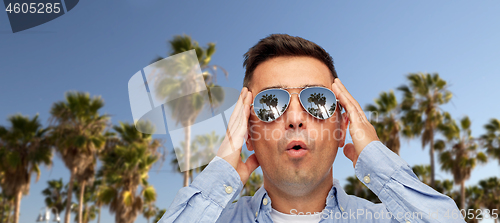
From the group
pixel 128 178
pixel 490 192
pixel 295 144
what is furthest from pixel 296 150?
pixel 490 192

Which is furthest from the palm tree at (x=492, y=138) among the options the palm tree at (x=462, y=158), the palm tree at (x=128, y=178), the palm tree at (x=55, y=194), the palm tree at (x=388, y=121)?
the palm tree at (x=55, y=194)

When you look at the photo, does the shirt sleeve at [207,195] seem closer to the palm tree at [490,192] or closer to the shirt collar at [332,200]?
the shirt collar at [332,200]

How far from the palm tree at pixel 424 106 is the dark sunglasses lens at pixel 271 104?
21.3 meters

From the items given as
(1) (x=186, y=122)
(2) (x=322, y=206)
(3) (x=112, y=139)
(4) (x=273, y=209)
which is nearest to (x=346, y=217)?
(2) (x=322, y=206)

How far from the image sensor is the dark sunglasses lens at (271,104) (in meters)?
2.02

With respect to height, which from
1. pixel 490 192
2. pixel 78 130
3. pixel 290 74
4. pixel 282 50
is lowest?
pixel 490 192

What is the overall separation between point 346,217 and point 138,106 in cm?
157

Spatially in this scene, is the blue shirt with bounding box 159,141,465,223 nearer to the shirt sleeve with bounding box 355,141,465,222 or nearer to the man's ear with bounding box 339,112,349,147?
the shirt sleeve with bounding box 355,141,465,222

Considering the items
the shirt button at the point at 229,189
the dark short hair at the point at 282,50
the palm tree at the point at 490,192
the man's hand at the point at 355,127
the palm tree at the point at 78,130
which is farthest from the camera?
the palm tree at the point at 490,192

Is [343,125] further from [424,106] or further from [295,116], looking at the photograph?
[424,106]

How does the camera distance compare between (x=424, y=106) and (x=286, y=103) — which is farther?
(x=424, y=106)

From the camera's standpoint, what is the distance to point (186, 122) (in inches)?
106

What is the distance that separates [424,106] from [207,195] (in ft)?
72.6

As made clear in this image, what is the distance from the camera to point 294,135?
1.95 metres
